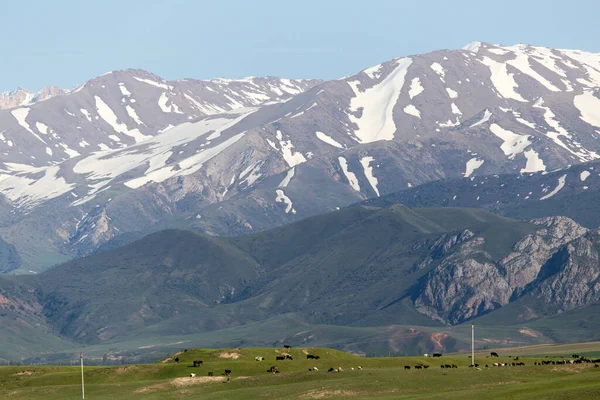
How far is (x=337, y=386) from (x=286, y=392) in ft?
18.7

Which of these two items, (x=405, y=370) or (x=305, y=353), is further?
(x=305, y=353)

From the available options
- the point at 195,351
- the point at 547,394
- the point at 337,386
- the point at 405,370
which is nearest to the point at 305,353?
the point at 195,351

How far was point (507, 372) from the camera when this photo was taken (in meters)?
155

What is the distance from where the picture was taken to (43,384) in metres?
175

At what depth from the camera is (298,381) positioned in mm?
160500

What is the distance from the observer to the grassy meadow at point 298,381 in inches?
5538

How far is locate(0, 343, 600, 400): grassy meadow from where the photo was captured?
461 feet

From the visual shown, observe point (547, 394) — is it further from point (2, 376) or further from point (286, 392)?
point (2, 376)

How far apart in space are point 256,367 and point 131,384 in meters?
19.7

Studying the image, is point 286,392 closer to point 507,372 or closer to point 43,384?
point 507,372

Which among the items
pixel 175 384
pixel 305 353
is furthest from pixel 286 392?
pixel 305 353

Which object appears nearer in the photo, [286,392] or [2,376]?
[286,392]

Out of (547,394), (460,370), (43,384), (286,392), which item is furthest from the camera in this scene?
(43,384)

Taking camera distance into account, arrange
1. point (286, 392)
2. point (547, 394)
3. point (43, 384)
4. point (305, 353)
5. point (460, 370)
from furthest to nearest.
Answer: point (305, 353)
point (43, 384)
point (460, 370)
point (286, 392)
point (547, 394)
